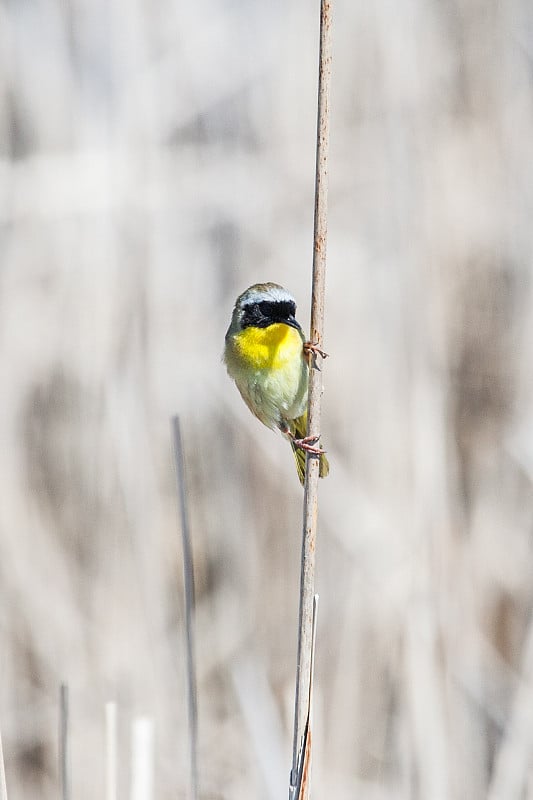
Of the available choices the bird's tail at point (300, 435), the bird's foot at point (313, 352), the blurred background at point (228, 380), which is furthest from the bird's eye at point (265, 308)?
the blurred background at point (228, 380)

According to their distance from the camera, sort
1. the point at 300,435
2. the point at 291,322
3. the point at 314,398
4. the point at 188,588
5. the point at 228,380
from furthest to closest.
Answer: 1. the point at 228,380
2. the point at 300,435
3. the point at 291,322
4. the point at 188,588
5. the point at 314,398

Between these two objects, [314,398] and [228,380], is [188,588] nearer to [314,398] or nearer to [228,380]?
[314,398]

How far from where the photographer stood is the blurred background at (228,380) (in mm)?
2010

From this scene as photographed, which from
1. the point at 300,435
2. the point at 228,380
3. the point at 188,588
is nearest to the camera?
the point at 188,588

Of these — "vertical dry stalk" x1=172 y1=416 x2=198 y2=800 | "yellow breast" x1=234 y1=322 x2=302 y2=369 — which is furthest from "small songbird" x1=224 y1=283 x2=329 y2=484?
"vertical dry stalk" x1=172 y1=416 x2=198 y2=800

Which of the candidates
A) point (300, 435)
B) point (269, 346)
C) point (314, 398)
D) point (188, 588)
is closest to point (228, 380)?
point (300, 435)

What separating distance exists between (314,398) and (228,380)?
986 millimetres

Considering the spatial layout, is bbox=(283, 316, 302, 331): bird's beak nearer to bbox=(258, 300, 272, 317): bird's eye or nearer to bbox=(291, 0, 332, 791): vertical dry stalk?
bbox=(258, 300, 272, 317): bird's eye

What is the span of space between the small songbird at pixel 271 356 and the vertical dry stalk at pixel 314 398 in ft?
1.46

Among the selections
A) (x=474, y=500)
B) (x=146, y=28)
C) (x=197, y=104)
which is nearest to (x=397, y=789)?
(x=474, y=500)

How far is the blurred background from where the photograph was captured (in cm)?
201

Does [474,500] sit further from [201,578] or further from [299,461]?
[201,578]

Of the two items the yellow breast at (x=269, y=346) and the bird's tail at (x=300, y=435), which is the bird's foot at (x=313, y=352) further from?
the bird's tail at (x=300, y=435)

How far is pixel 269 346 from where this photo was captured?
168cm
